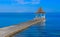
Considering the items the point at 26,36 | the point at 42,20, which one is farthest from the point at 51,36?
the point at 42,20

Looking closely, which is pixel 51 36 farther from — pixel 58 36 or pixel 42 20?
pixel 42 20

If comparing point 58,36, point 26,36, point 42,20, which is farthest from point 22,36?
point 42,20

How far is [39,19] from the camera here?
2981cm

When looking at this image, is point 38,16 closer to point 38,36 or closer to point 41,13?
point 41,13

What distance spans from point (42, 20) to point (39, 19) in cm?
47

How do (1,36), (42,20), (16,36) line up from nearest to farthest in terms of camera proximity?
1. (1,36)
2. (16,36)
3. (42,20)

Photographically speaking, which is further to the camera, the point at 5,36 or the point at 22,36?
the point at 22,36

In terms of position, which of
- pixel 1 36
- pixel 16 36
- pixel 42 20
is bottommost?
pixel 1 36

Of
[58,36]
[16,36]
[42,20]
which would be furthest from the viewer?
[42,20]

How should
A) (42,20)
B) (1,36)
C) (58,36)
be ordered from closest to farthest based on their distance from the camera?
(1,36), (58,36), (42,20)

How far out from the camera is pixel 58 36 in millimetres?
16641

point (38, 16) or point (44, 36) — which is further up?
point (38, 16)

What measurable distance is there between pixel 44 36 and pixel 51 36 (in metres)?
0.54

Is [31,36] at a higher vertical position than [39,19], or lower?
lower
